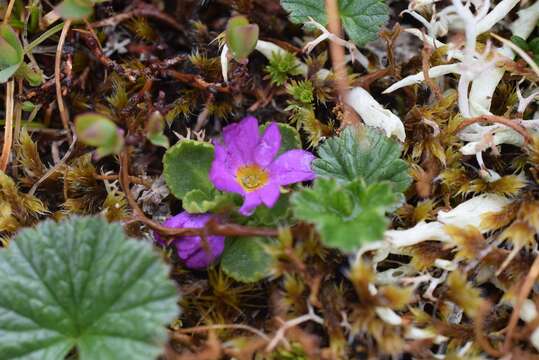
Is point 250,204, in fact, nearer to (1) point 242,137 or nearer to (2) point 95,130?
(1) point 242,137

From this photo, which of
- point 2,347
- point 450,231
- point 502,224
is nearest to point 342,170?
point 450,231

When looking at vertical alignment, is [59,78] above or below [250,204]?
above

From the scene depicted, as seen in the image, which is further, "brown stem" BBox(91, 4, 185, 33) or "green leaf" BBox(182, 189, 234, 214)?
"brown stem" BBox(91, 4, 185, 33)

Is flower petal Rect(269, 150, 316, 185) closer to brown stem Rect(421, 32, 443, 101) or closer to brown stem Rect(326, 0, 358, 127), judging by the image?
brown stem Rect(326, 0, 358, 127)

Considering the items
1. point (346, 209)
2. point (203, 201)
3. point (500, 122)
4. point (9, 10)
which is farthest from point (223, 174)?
point (9, 10)

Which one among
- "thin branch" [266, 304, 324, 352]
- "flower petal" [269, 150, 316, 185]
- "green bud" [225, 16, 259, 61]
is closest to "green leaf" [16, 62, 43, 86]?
"green bud" [225, 16, 259, 61]

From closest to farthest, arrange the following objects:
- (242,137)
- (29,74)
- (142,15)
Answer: (242,137)
(29,74)
(142,15)

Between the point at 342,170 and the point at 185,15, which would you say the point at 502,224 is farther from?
the point at 185,15
